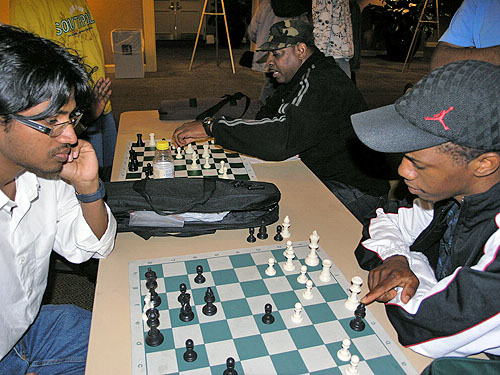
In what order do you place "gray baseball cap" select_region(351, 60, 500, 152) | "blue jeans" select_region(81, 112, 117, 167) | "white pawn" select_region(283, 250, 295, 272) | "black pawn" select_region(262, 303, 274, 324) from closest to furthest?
1. "gray baseball cap" select_region(351, 60, 500, 152)
2. "black pawn" select_region(262, 303, 274, 324)
3. "white pawn" select_region(283, 250, 295, 272)
4. "blue jeans" select_region(81, 112, 117, 167)

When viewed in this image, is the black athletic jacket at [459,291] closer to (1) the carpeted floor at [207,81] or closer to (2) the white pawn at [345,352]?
(2) the white pawn at [345,352]

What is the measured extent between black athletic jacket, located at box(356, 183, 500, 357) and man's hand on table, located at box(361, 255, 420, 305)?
2cm

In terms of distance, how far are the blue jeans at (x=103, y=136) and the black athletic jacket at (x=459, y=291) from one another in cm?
191

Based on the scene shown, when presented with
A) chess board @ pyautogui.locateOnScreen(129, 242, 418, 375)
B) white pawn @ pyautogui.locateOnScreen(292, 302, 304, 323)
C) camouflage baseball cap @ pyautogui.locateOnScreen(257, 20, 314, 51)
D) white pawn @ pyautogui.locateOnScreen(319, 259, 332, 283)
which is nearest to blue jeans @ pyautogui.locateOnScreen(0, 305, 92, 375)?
chess board @ pyautogui.locateOnScreen(129, 242, 418, 375)

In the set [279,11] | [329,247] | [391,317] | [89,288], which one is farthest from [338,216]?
[279,11]

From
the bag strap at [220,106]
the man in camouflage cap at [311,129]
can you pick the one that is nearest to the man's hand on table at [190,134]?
the man in camouflage cap at [311,129]

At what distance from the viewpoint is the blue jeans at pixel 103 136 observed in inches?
103

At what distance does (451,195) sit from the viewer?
1.17 m

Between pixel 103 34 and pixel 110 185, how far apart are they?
5.87 meters

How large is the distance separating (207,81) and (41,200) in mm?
5485

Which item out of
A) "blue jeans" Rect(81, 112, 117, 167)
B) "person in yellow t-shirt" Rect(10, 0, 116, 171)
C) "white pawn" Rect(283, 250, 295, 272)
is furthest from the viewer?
"blue jeans" Rect(81, 112, 117, 167)

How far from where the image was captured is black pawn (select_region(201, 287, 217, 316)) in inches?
47.4

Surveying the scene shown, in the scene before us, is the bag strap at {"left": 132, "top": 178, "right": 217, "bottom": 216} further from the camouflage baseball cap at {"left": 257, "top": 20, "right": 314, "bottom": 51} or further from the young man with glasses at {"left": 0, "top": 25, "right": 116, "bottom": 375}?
the camouflage baseball cap at {"left": 257, "top": 20, "right": 314, "bottom": 51}

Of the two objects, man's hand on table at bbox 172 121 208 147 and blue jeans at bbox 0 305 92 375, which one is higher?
man's hand on table at bbox 172 121 208 147
